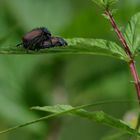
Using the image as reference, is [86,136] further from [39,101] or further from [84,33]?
[84,33]

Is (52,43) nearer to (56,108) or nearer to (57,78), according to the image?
(56,108)

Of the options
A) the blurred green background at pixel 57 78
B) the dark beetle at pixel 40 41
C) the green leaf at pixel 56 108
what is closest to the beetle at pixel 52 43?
the dark beetle at pixel 40 41

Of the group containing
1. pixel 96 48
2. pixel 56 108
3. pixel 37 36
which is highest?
pixel 37 36

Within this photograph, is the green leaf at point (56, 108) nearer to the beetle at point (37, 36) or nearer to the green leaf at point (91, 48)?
the green leaf at point (91, 48)

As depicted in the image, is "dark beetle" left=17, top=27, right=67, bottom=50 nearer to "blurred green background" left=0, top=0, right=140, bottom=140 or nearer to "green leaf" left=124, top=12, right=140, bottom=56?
"green leaf" left=124, top=12, right=140, bottom=56

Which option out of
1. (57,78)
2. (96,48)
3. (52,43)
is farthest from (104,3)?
(57,78)

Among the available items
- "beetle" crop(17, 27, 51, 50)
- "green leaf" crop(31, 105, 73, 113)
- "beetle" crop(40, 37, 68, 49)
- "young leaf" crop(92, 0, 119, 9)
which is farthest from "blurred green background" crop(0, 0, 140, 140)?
"green leaf" crop(31, 105, 73, 113)
